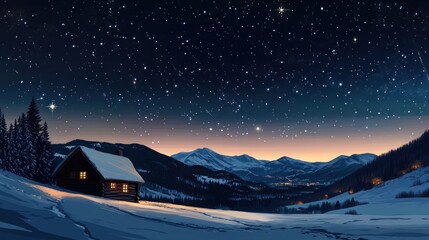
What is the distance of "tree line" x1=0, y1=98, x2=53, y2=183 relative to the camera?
A: 58.4 meters

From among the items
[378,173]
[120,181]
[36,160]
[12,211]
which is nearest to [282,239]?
[12,211]

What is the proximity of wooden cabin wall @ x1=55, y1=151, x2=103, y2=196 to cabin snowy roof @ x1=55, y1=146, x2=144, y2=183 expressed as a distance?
807mm

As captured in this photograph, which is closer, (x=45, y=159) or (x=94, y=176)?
(x=94, y=176)

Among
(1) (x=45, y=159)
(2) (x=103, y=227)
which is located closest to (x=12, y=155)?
(1) (x=45, y=159)

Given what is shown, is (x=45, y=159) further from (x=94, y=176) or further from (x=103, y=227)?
(x=103, y=227)

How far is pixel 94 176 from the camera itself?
136ft

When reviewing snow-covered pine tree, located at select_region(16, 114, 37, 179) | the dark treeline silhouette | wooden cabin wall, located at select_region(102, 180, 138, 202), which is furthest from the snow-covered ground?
the dark treeline silhouette

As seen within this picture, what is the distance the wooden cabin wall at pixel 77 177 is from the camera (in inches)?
1614

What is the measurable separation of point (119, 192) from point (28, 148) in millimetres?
25597

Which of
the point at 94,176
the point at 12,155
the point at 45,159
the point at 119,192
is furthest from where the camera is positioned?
the point at 45,159

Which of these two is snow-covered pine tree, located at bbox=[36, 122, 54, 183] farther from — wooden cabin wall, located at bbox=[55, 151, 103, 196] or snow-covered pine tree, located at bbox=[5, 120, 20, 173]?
wooden cabin wall, located at bbox=[55, 151, 103, 196]

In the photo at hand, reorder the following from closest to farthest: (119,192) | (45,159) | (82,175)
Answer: (82,175) < (119,192) < (45,159)

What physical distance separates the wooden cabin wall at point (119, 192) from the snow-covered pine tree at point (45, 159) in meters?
23.7

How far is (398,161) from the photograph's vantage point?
184 metres
